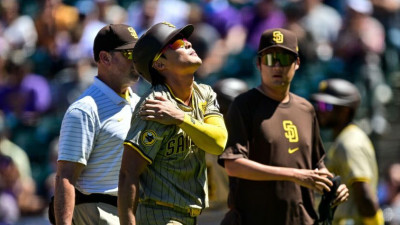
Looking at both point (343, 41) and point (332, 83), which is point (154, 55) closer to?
point (332, 83)

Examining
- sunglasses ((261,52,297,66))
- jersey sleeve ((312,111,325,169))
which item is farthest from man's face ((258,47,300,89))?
jersey sleeve ((312,111,325,169))

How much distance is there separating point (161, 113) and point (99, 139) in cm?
96

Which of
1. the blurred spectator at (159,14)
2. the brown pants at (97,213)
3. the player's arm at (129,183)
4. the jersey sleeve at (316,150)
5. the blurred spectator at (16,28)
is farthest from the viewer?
the blurred spectator at (16,28)

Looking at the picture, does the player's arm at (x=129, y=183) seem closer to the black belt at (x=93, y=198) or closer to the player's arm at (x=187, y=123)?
the player's arm at (x=187, y=123)

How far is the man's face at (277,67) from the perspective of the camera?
668cm

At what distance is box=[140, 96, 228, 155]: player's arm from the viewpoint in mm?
5250

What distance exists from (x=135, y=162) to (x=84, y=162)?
0.80 m

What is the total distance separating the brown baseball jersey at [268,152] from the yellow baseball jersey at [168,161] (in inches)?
43.1

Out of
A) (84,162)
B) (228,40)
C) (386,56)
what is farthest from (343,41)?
(84,162)

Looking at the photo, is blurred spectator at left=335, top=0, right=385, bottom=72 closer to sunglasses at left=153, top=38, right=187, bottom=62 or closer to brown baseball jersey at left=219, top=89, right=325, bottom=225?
brown baseball jersey at left=219, top=89, right=325, bottom=225

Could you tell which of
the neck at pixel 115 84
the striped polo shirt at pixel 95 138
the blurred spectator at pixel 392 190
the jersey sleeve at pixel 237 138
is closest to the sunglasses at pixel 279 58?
the jersey sleeve at pixel 237 138

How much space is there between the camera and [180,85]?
549 centimetres

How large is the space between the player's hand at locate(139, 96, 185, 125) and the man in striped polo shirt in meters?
0.83

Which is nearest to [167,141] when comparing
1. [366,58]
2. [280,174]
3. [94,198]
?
[94,198]
